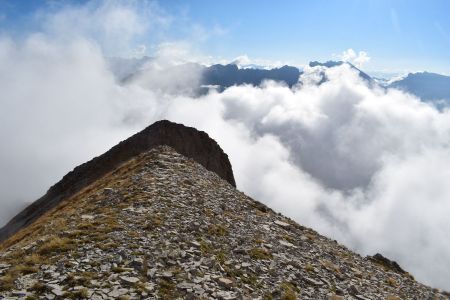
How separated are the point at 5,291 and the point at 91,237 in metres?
5.61

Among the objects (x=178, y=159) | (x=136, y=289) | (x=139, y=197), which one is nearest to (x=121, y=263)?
(x=136, y=289)

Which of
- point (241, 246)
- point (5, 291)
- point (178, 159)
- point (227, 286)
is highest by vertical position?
point (178, 159)

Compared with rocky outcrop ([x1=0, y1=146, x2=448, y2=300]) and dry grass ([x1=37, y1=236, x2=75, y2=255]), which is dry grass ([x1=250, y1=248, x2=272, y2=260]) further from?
dry grass ([x1=37, y1=236, x2=75, y2=255])

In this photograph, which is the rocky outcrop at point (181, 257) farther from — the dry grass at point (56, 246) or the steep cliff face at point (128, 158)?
the steep cliff face at point (128, 158)

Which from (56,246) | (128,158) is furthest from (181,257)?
(128,158)

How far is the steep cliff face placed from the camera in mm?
66875

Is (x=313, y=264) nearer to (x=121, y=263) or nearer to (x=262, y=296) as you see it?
(x=262, y=296)

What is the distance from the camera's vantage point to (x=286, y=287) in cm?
1812

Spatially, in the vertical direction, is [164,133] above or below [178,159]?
above

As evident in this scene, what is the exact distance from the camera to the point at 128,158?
68062 mm

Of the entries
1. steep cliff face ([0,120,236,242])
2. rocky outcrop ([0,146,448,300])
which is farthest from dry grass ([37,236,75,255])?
steep cliff face ([0,120,236,242])

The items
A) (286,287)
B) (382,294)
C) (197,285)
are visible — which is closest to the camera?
(197,285)

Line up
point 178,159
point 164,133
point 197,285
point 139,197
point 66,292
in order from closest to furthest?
point 66,292
point 197,285
point 139,197
point 178,159
point 164,133

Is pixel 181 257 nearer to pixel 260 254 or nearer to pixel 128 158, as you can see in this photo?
pixel 260 254
